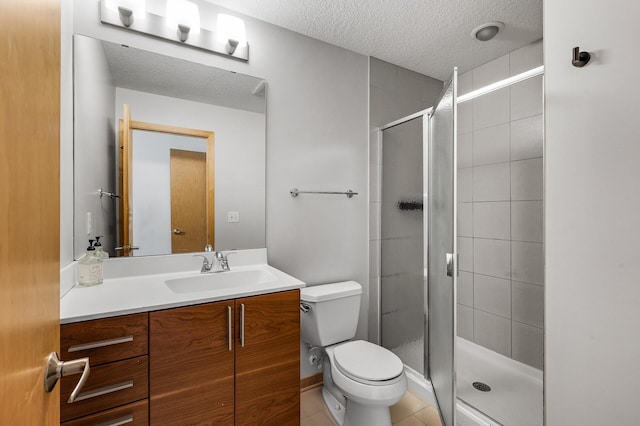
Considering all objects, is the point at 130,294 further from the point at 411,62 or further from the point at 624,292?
the point at 411,62

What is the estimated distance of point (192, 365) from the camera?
1116 mm

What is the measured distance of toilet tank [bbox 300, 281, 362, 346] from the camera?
174cm

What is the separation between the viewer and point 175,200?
62.4 inches

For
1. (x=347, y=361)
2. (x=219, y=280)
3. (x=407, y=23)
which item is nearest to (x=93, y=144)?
(x=219, y=280)

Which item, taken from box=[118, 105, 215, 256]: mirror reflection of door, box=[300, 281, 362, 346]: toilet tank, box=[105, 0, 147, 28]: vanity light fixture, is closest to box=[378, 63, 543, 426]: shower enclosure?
box=[300, 281, 362, 346]: toilet tank

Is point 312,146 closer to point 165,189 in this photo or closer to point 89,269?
point 165,189

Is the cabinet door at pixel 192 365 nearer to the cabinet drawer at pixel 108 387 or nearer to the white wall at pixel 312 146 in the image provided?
the cabinet drawer at pixel 108 387

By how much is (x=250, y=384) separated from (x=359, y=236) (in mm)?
1255

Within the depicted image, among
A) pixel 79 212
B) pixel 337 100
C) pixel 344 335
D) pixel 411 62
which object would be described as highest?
pixel 411 62

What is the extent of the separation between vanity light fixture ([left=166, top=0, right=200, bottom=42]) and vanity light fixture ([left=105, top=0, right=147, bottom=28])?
13 cm

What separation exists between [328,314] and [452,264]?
0.82m

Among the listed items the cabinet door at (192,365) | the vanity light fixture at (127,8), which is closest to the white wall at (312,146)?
the vanity light fixture at (127,8)

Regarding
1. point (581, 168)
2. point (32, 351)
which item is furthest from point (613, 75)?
point (32, 351)

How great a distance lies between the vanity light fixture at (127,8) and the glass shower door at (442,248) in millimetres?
1564
